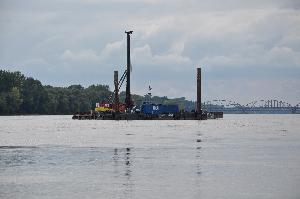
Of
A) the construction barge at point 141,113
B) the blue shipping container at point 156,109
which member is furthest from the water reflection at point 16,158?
the blue shipping container at point 156,109

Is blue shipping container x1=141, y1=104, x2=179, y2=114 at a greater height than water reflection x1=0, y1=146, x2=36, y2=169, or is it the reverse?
blue shipping container x1=141, y1=104, x2=179, y2=114

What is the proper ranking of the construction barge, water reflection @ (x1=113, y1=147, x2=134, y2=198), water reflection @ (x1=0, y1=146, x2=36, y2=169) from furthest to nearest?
the construction barge
water reflection @ (x1=0, y1=146, x2=36, y2=169)
water reflection @ (x1=113, y1=147, x2=134, y2=198)

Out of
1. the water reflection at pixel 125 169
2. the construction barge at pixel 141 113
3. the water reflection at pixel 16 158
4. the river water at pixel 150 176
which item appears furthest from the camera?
the construction barge at pixel 141 113

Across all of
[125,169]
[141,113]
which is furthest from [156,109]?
[125,169]

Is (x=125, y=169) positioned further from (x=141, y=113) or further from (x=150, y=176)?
(x=141, y=113)

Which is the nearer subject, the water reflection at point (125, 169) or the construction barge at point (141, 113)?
the water reflection at point (125, 169)

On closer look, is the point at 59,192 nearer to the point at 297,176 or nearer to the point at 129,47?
the point at 297,176

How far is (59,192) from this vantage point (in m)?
27.7

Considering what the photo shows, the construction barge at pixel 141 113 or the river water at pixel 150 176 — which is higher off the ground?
the construction barge at pixel 141 113

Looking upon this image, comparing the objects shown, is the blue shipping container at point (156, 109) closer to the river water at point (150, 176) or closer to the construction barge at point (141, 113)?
the construction barge at point (141, 113)

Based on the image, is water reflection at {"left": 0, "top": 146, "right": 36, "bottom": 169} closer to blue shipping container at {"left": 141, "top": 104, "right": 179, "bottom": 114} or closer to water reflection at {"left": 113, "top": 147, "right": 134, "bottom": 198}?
water reflection at {"left": 113, "top": 147, "right": 134, "bottom": 198}

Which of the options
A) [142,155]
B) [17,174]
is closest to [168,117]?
[142,155]

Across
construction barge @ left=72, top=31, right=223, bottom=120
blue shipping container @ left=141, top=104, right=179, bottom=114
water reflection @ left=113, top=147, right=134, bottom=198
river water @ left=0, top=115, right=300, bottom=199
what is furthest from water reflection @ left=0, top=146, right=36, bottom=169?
blue shipping container @ left=141, top=104, right=179, bottom=114

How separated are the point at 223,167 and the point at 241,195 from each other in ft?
A: 39.3
